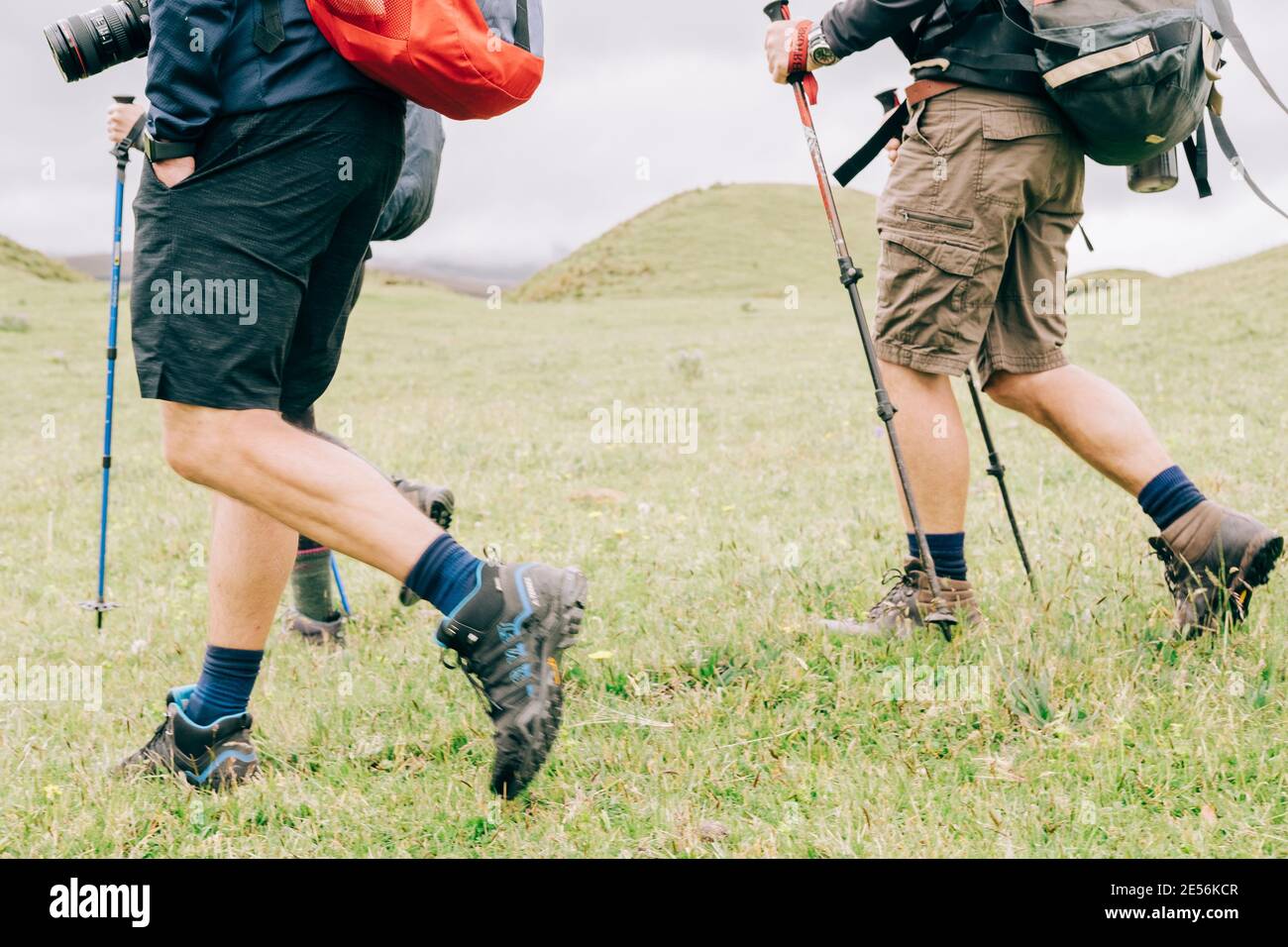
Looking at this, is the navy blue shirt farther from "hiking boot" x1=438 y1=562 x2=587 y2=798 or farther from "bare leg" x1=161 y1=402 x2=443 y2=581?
"hiking boot" x1=438 y1=562 x2=587 y2=798

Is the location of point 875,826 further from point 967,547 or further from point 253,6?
point 967,547

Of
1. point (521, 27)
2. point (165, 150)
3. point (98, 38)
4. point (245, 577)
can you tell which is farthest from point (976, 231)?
point (98, 38)

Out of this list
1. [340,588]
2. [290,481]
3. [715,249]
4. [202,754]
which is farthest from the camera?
[715,249]

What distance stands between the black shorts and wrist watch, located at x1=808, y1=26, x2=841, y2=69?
1.63 meters

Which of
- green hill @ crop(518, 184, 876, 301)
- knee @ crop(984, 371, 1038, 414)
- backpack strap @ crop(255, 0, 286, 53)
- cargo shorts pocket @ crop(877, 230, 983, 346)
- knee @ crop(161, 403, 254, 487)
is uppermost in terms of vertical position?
backpack strap @ crop(255, 0, 286, 53)

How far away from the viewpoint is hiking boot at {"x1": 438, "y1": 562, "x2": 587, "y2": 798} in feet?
9.04

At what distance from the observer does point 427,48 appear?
8.48ft

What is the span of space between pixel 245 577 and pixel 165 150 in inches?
50.8

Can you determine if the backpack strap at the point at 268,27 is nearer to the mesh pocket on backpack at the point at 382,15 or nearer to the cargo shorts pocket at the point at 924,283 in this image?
the mesh pocket on backpack at the point at 382,15

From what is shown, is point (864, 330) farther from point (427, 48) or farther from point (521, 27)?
point (427, 48)

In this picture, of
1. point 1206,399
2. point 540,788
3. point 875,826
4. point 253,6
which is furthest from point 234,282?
point 1206,399

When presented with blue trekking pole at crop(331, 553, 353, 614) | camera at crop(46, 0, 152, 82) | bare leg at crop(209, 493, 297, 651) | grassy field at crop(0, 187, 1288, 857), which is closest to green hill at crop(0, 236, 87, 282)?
grassy field at crop(0, 187, 1288, 857)

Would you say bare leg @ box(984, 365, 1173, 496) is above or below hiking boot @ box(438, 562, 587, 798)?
above

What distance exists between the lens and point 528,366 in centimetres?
1952
